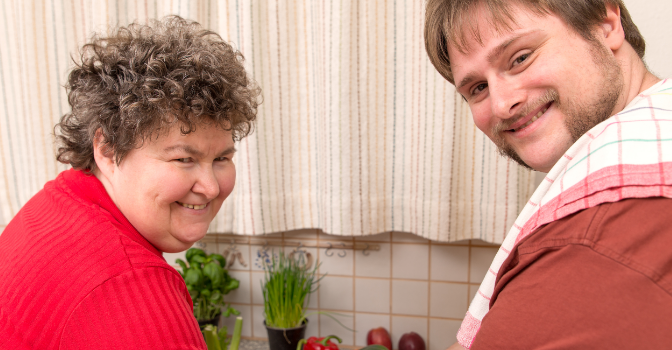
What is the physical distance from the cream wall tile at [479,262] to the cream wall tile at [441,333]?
17 centimetres

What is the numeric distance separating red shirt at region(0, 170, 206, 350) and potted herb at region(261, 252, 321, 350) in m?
0.74

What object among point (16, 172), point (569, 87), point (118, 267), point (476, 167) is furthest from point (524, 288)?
point (16, 172)

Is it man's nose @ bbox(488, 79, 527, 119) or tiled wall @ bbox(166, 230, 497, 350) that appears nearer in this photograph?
man's nose @ bbox(488, 79, 527, 119)

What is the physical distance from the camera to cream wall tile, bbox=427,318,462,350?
144 centimetres

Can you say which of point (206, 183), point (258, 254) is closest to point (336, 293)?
point (258, 254)

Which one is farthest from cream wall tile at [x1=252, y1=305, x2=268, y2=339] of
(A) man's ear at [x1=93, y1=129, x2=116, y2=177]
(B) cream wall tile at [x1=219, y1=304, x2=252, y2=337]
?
(A) man's ear at [x1=93, y1=129, x2=116, y2=177]

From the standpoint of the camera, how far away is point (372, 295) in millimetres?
1475

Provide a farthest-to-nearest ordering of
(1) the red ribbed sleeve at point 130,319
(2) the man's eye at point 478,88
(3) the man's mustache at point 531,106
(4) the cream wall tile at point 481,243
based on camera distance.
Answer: (4) the cream wall tile at point 481,243 < (2) the man's eye at point 478,88 < (3) the man's mustache at point 531,106 < (1) the red ribbed sleeve at point 130,319

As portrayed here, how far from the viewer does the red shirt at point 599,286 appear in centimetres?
41

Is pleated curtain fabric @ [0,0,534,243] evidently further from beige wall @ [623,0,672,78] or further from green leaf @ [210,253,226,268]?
beige wall @ [623,0,672,78]

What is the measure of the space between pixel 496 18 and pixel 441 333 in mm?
1102

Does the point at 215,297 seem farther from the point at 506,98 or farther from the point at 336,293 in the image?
the point at 506,98

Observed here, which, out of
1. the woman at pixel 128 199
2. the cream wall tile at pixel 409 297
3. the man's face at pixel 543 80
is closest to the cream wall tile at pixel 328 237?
the cream wall tile at pixel 409 297

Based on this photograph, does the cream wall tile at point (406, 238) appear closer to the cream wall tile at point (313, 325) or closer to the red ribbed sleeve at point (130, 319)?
the cream wall tile at point (313, 325)
